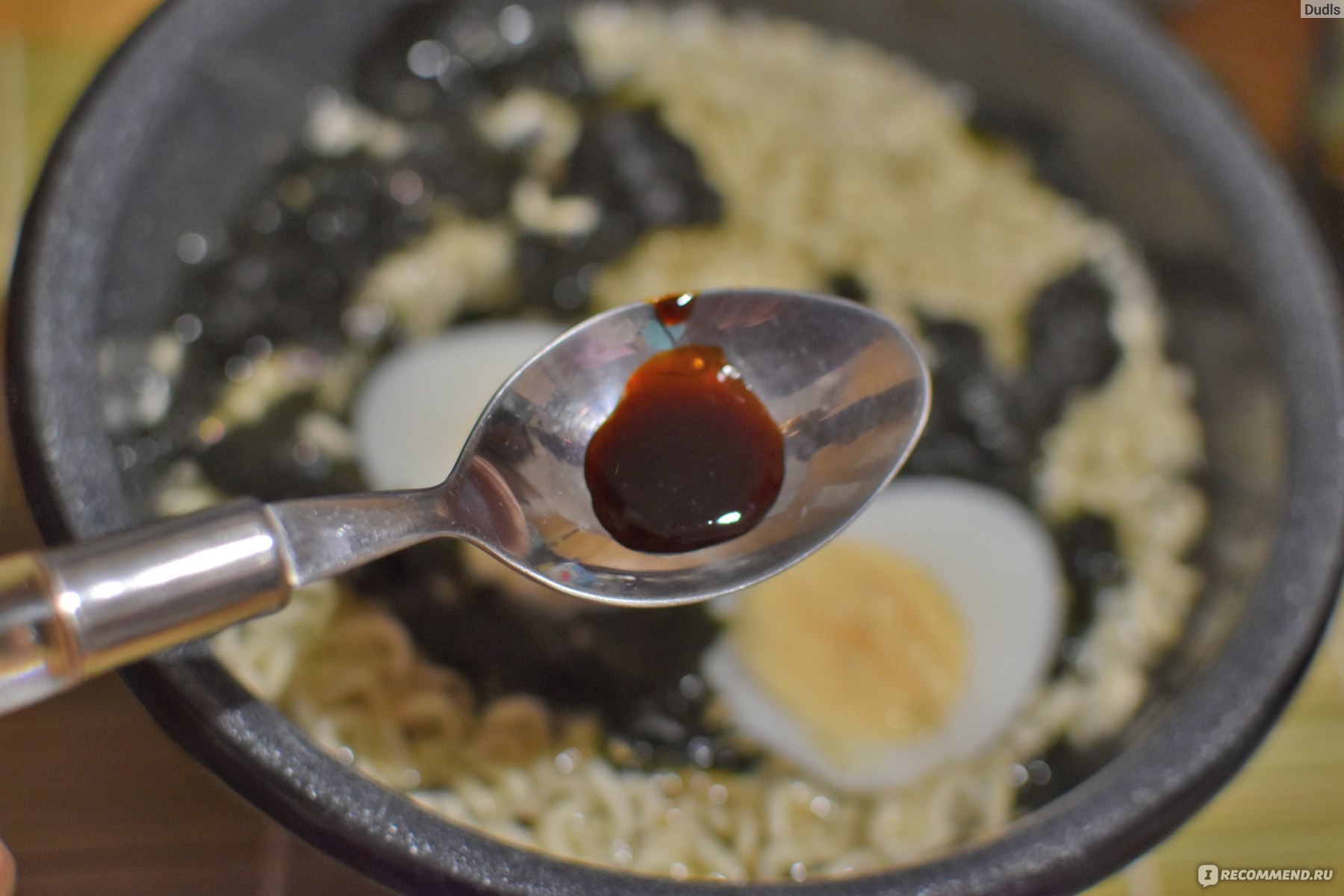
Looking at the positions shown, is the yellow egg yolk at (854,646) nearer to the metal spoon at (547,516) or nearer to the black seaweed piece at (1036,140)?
Answer: the metal spoon at (547,516)

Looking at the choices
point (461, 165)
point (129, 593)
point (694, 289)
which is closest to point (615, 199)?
point (461, 165)

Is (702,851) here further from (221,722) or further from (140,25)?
→ (140,25)

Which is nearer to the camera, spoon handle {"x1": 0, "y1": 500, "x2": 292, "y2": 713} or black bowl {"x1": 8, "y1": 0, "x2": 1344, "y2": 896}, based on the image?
spoon handle {"x1": 0, "y1": 500, "x2": 292, "y2": 713}

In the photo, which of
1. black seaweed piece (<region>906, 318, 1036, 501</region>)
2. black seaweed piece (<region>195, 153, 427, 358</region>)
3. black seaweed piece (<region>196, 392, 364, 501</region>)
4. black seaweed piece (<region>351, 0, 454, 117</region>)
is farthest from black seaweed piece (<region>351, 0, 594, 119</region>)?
black seaweed piece (<region>906, 318, 1036, 501</region>)

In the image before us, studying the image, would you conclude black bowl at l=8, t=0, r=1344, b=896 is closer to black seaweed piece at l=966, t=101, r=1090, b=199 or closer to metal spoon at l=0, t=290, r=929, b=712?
black seaweed piece at l=966, t=101, r=1090, b=199

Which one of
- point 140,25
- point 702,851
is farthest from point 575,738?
point 140,25

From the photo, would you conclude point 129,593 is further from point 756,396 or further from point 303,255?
point 303,255

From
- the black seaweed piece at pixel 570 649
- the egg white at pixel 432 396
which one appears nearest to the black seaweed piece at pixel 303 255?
the egg white at pixel 432 396
